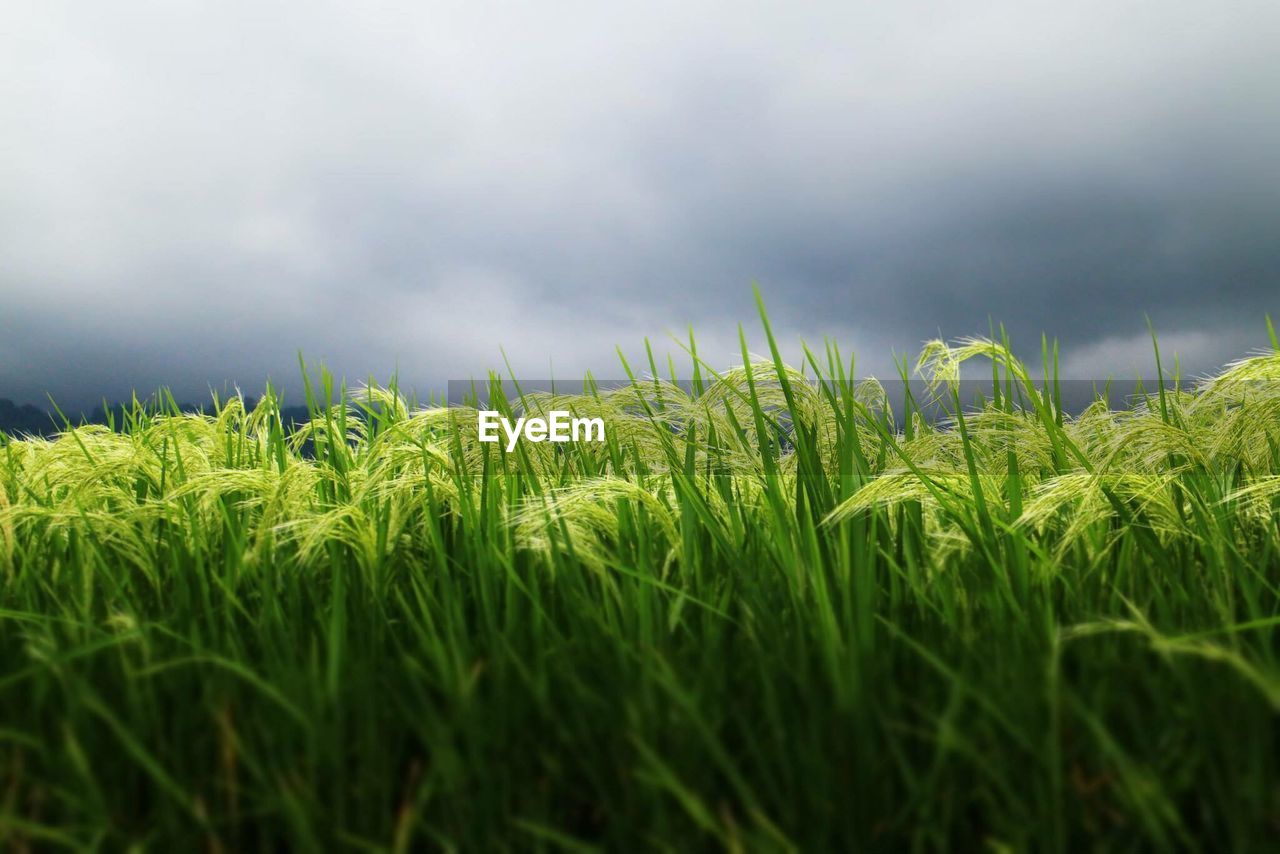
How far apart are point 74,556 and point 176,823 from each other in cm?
156

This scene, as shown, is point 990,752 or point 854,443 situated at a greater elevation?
point 854,443

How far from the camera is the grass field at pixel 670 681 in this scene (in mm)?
1529

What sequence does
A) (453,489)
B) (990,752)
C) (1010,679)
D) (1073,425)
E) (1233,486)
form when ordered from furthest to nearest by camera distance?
(1073,425)
(1233,486)
(453,489)
(1010,679)
(990,752)

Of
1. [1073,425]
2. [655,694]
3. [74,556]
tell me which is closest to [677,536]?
[655,694]

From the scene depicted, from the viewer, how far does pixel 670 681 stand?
5.35 ft

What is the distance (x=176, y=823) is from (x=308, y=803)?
25cm

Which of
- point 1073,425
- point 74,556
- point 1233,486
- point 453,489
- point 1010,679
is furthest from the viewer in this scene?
point 1073,425

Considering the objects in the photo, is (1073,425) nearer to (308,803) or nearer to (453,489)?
(453,489)

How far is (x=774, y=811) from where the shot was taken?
5.17 feet

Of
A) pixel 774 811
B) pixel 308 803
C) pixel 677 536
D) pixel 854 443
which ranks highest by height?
pixel 854 443

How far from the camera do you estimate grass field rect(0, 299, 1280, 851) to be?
5.02 ft

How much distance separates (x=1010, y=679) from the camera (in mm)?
1757

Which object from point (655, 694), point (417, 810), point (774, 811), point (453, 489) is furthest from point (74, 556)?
point (774, 811)

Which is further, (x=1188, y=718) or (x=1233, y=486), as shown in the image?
(x=1233, y=486)
